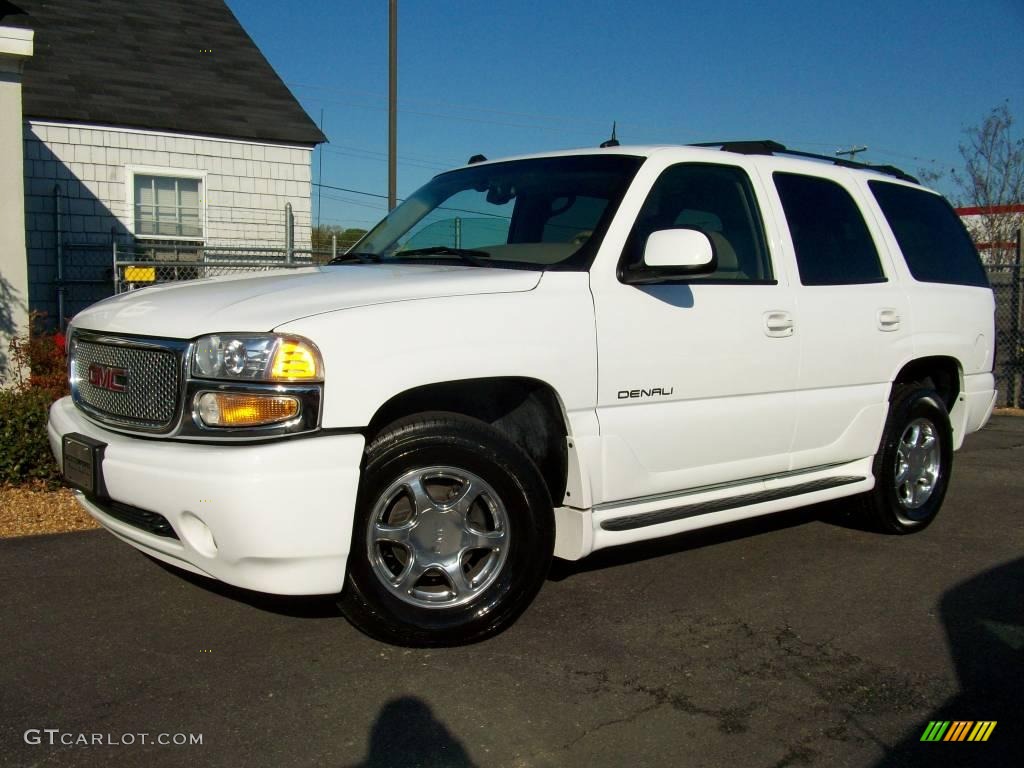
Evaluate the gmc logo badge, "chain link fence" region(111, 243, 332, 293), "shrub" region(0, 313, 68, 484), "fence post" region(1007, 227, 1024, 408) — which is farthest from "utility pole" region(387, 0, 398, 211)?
the gmc logo badge

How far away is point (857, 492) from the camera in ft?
17.6

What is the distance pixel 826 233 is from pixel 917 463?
1.56 metres

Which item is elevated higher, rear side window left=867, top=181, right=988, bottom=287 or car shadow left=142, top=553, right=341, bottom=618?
rear side window left=867, top=181, right=988, bottom=287

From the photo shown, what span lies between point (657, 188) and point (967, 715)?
2.48 meters

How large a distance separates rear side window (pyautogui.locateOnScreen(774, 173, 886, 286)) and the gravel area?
14.0 feet

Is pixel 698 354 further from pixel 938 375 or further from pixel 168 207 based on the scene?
pixel 168 207

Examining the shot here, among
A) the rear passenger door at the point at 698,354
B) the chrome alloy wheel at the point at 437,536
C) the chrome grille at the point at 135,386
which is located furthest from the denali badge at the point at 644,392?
the chrome grille at the point at 135,386

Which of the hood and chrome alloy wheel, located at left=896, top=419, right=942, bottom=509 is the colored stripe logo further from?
chrome alloy wheel, located at left=896, top=419, right=942, bottom=509

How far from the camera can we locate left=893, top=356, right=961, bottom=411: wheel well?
5.74m

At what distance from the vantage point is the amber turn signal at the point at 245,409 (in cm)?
334

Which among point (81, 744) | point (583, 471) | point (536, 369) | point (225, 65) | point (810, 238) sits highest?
point (225, 65)

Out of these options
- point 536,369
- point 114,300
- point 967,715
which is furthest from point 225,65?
point 967,715

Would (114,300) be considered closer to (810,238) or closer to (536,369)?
(536,369)

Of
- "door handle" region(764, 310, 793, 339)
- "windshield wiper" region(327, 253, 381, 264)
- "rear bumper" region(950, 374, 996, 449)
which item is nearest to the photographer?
"door handle" region(764, 310, 793, 339)
